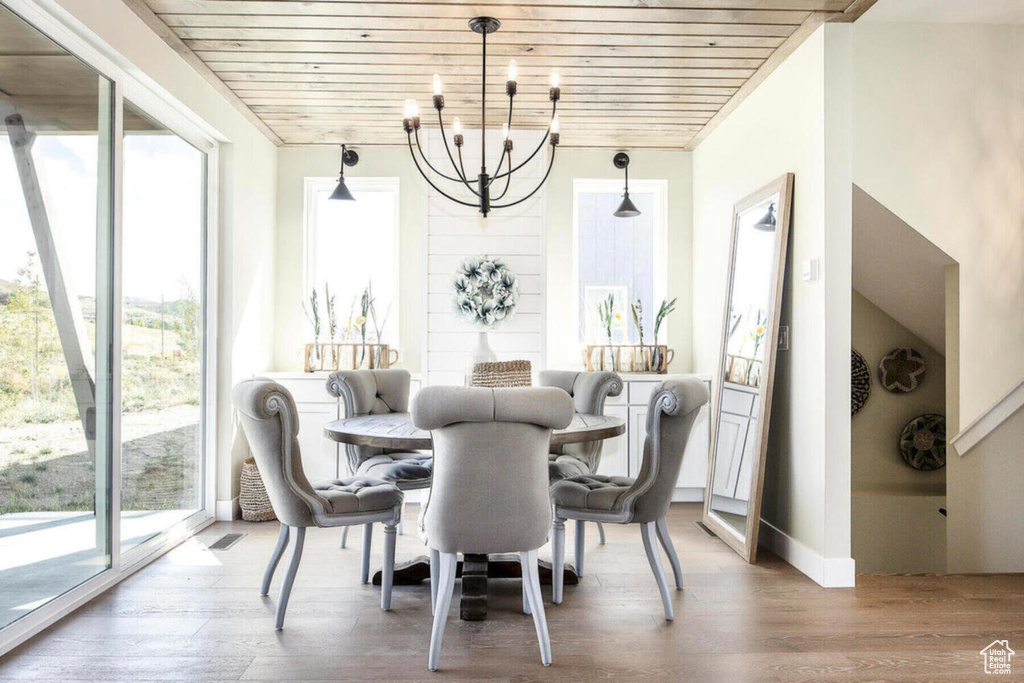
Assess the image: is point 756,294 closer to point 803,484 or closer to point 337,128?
point 803,484

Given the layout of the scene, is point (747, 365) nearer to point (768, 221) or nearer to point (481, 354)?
point (768, 221)

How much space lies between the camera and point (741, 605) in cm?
281

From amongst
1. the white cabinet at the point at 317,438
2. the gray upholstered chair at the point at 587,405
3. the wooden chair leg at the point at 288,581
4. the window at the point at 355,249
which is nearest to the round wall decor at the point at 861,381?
the gray upholstered chair at the point at 587,405

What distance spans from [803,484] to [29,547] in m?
3.22

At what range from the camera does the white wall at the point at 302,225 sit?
502 cm

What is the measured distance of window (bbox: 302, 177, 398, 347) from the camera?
5055 millimetres

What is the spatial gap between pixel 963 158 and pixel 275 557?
3.60 meters

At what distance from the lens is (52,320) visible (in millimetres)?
2547

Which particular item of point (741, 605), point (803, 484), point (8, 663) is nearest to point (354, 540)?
point (8, 663)

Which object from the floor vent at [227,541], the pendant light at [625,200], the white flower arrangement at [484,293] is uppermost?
the pendant light at [625,200]

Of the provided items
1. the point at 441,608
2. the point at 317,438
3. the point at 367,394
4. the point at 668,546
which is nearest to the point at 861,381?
the point at 668,546

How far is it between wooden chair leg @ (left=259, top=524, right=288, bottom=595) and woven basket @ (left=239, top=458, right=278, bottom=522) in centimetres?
126

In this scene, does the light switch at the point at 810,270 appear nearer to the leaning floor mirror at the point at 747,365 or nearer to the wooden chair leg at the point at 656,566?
the leaning floor mirror at the point at 747,365

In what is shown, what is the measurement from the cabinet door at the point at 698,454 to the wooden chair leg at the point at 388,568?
246cm
